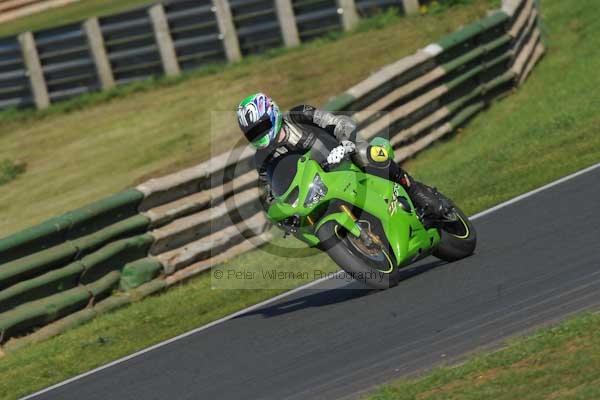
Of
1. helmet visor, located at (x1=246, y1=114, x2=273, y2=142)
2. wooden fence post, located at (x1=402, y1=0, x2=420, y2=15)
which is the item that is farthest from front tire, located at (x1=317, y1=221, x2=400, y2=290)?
wooden fence post, located at (x1=402, y1=0, x2=420, y2=15)

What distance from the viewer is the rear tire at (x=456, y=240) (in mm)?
9773

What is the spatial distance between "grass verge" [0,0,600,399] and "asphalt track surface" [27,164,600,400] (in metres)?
0.62

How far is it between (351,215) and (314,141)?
2.26 ft

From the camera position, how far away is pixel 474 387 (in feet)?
20.9

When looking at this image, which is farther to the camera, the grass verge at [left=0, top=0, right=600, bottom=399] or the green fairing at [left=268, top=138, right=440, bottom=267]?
the grass verge at [left=0, top=0, right=600, bottom=399]

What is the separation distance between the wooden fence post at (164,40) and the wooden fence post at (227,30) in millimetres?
913

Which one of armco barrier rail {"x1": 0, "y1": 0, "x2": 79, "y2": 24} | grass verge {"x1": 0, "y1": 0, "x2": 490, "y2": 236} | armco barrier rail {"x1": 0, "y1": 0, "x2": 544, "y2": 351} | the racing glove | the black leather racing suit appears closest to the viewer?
the racing glove

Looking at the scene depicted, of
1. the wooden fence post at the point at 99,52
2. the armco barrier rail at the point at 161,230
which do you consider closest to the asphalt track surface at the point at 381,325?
the armco barrier rail at the point at 161,230

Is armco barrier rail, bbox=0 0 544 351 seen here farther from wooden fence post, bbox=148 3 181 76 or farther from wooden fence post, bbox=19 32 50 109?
wooden fence post, bbox=19 32 50 109

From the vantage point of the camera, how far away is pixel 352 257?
8961 millimetres

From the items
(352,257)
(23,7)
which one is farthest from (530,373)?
(23,7)

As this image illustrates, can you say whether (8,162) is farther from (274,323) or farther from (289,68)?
(274,323)

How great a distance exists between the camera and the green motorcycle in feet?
29.5

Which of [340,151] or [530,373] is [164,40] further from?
[530,373]
